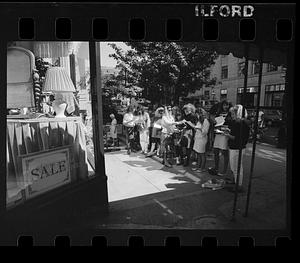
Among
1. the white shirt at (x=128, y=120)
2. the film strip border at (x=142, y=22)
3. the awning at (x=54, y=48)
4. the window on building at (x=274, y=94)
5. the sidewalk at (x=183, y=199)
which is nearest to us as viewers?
the film strip border at (x=142, y=22)

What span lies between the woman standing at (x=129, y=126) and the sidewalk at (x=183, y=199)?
0.15 m

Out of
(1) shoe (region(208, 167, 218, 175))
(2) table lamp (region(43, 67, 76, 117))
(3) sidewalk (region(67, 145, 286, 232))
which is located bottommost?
(3) sidewalk (region(67, 145, 286, 232))

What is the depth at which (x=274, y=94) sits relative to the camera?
2.82 metres

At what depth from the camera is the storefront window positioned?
2.76 meters

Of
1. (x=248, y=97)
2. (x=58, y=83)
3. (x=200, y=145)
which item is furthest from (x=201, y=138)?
(x=58, y=83)

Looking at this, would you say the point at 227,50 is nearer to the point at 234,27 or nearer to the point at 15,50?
the point at 234,27

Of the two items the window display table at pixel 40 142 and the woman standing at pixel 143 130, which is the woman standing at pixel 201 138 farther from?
the window display table at pixel 40 142

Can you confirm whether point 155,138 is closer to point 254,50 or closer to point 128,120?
point 128,120

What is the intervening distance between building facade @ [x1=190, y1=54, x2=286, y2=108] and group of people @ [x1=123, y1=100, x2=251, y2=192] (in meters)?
0.13

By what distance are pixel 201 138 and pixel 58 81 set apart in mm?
1819

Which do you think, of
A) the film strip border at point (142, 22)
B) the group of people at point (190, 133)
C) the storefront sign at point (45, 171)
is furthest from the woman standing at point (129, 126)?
the film strip border at point (142, 22)

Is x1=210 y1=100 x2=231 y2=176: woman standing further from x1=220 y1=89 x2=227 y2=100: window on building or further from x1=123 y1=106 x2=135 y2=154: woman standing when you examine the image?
x1=123 y1=106 x2=135 y2=154: woman standing

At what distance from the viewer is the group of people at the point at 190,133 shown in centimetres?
295

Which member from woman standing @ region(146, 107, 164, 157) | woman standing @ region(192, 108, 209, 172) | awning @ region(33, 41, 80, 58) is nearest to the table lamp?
awning @ region(33, 41, 80, 58)
